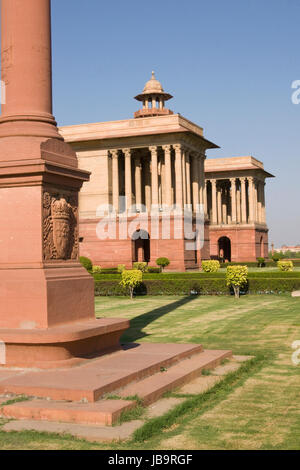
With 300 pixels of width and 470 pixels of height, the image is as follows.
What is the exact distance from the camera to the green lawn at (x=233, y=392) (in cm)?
627

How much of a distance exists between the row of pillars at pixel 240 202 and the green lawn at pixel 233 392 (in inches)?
2187

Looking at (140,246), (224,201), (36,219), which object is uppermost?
(224,201)

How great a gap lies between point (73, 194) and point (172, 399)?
13.9ft

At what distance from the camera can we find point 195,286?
27.8 meters

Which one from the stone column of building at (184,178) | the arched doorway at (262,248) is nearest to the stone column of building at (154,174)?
the stone column of building at (184,178)

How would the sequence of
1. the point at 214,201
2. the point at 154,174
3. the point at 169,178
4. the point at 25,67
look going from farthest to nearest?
the point at 214,201, the point at 154,174, the point at 169,178, the point at 25,67

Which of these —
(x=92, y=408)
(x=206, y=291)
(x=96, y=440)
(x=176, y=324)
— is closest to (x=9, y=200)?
(x=92, y=408)

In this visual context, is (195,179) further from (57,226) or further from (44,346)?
(44,346)

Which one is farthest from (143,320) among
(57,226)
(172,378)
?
(172,378)

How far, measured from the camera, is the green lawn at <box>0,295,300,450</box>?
627cm

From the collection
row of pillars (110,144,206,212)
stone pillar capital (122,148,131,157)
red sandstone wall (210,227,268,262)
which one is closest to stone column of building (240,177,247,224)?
red sandstone wall (210,227,268,262)

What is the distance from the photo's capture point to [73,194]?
10.5 m

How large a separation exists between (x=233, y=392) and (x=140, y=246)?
46.8 meters
